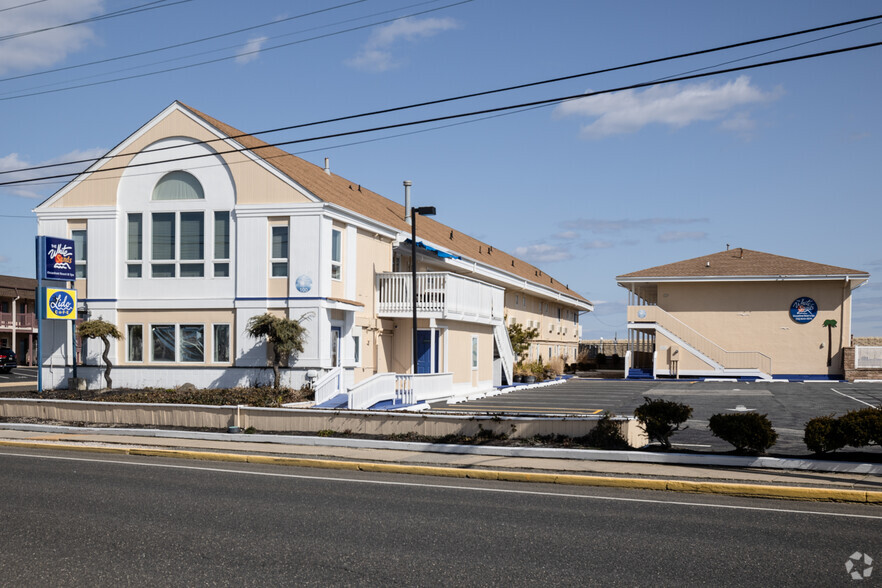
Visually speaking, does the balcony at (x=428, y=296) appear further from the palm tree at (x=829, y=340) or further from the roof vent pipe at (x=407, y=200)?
the palm tree at (x=829, y=340)

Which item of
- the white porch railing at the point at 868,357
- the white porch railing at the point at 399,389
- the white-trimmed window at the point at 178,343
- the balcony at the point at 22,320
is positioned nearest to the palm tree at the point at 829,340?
the white porch railing at the point at 868,357

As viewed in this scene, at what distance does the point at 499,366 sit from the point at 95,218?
17.7 meters

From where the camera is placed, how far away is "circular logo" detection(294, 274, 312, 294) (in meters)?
24.9

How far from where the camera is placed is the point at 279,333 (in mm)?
23906

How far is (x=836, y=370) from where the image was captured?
41344 millimetres

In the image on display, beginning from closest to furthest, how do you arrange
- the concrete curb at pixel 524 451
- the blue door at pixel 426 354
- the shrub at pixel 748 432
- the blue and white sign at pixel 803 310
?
the concrete curb at pixel 524 451 < the shrub at pixel 748 432 < the blue door at pixel 426 354 < the blue and white sign at pixel 803 310

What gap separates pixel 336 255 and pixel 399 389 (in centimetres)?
494

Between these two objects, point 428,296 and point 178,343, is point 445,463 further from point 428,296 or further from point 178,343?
point 178,343

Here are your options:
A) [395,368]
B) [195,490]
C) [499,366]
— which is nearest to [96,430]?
[195,490]

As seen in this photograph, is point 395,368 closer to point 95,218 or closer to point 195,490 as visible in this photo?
point 95,218

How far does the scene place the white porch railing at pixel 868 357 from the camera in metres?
39.8

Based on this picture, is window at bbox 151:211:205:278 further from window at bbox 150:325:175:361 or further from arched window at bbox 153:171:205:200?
window at bbox 150:325:175:361

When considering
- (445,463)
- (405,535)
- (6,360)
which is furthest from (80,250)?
(6,360)

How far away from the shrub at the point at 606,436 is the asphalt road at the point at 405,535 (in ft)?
10.9
